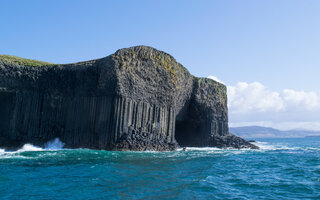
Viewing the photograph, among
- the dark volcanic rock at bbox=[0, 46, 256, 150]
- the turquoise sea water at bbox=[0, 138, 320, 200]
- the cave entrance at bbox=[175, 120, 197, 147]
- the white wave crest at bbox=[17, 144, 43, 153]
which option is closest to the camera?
the turquoise sea water at bbox=[0, 138, 320, 200]

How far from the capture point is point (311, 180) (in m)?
14.0

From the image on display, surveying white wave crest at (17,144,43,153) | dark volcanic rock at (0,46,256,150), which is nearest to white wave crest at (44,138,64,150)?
dark volcanic rock at (0,46,256,150)

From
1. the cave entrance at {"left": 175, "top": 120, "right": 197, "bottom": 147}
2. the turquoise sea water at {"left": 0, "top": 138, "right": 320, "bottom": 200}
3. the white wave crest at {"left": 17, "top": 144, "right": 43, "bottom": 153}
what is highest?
the cave entrance at {"left": 175, "top": 120, "right": 197, "bottom": 147}

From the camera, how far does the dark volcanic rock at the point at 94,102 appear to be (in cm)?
2805

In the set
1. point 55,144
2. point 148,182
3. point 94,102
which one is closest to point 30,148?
point 55,144

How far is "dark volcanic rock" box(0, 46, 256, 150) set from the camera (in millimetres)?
28047

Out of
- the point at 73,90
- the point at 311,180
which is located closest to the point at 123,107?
the point at 73,90

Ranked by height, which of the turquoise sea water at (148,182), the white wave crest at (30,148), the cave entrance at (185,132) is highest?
the cave entrance at (185,132)

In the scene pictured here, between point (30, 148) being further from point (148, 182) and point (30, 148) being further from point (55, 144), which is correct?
point (148, 182)

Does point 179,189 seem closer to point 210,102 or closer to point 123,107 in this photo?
point 123,107

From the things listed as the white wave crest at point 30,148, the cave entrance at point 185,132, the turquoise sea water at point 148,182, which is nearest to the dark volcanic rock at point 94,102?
the white wave crest at point 30,148

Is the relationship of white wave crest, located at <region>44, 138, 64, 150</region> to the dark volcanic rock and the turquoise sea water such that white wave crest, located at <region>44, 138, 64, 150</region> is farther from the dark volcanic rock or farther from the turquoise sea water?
the turquoise sea water

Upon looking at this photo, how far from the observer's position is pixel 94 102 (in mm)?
29031

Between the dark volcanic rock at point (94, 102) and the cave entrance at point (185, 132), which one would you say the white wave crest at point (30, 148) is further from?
the cave entrance at point (185, 132)
